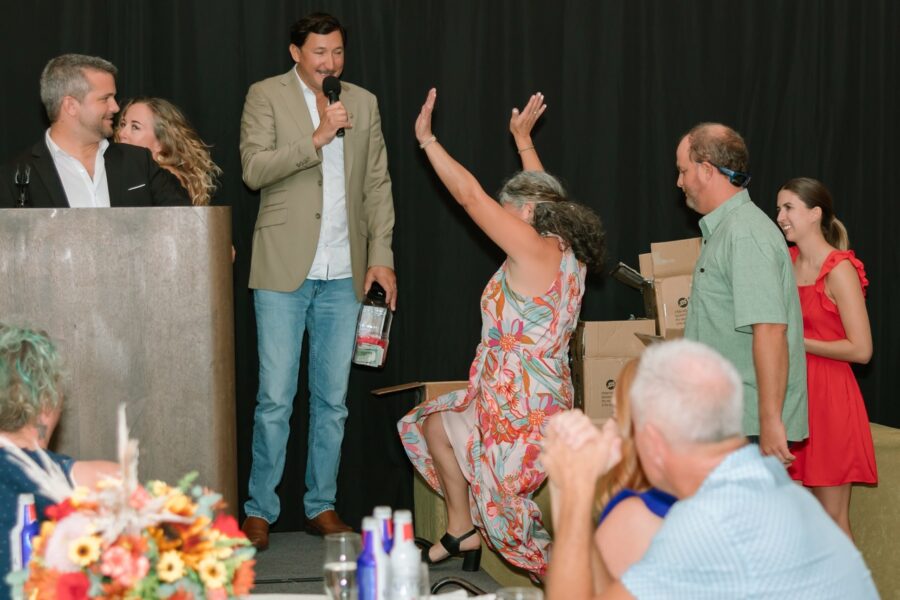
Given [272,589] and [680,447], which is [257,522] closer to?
[272,589]

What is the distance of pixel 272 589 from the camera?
401 cm

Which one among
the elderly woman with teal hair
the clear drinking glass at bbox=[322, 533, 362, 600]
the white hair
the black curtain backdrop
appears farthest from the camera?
the black curtain backdrop

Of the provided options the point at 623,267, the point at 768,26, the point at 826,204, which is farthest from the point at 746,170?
the point at 768,26

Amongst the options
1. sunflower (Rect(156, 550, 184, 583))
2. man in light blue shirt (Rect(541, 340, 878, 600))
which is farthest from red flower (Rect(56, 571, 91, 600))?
man in light blue shirt (Rect(541, 340, 878, 600))

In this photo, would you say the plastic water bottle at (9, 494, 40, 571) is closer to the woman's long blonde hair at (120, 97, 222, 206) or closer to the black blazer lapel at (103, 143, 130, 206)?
the black blazer lapel at (103, 143, 130, 206)

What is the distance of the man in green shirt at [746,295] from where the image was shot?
3322mm

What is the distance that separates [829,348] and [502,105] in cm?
183

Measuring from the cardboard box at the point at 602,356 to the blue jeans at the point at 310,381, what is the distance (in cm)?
94

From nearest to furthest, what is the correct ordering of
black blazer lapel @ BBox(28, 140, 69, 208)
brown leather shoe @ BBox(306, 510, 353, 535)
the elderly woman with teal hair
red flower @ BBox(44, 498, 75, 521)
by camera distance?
red flower @ BBox(44, 498, 75, 521), the elderly woman with teal hair, black blazer lapel @ BBox(28, 140, 69, 208), brown leather shoe @ BBox(306, 510, 353, 535)

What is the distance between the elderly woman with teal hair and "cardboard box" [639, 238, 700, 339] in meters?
2.92

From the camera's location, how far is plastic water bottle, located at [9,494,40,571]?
75.7 inches

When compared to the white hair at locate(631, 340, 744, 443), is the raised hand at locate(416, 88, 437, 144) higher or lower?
higher

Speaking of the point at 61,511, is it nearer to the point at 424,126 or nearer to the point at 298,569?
the point at 424,126

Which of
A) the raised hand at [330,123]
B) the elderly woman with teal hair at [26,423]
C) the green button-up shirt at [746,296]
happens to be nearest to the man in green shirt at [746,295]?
the green button-up shirt at [746,296]
